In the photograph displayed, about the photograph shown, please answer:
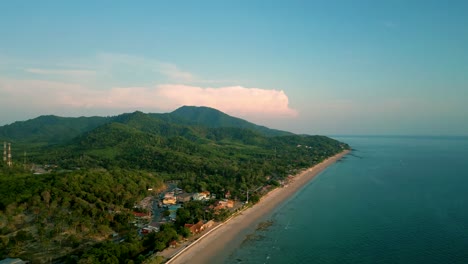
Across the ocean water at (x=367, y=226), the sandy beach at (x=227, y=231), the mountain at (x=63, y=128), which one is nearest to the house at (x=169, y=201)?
the sandy beach at (x=227, y=231)

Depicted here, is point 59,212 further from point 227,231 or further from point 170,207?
point 227,231

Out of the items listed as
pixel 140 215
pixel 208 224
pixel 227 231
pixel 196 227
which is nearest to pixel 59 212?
pixel 140 215

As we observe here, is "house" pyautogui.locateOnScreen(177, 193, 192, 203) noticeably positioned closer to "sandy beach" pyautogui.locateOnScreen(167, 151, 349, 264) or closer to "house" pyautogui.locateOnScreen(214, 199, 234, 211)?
"house" pyautogui.locateOnScreen(214, 199, 234, 211)

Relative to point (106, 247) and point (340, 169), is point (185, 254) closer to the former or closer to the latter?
point (106, 247)

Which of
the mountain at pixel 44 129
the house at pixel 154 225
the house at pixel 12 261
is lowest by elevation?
the house at pixel 154 225

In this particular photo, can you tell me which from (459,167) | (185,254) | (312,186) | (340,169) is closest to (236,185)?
(312,186)

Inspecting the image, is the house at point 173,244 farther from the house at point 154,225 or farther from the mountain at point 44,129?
the mountain at point 44,129

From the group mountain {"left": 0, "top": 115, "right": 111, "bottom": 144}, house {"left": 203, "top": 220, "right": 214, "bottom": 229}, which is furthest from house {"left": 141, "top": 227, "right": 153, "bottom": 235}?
mountain {"left": 0, "top": 115, "right": 111, "bottom": 144}
